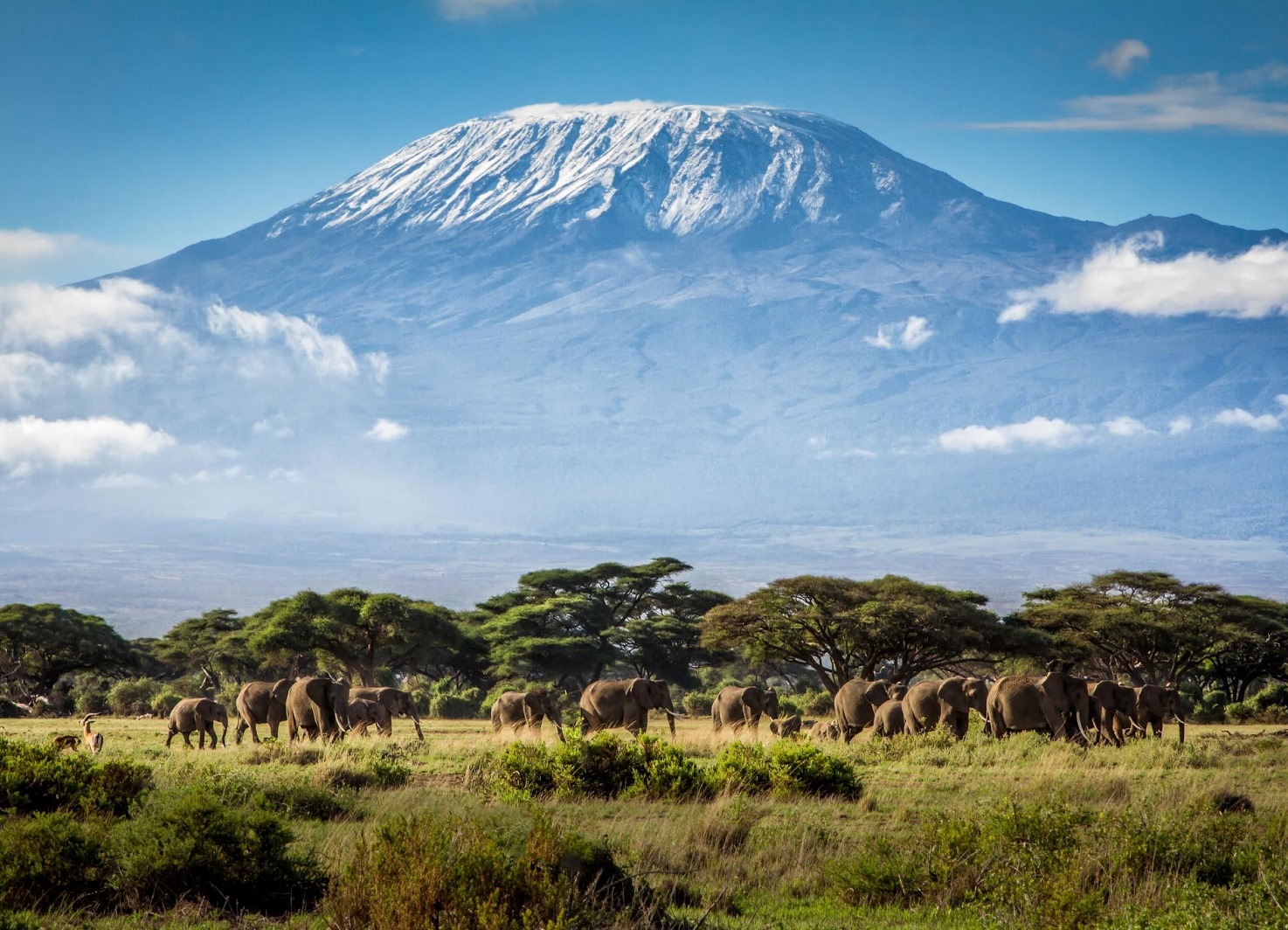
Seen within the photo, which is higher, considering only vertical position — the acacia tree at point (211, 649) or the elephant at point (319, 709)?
the elephant at point (319, 709)

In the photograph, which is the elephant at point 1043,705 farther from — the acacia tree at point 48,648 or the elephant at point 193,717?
the acacia tree at point 48,648

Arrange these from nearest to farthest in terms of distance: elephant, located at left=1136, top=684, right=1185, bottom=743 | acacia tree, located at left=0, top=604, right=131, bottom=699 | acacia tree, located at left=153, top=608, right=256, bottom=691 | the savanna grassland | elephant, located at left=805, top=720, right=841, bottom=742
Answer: the savanna grassland
elephant, located at left=1136, top=684, right=1185, bottom=743
elephant, located at left=805, top=720, right=841, bottom=742
acacia tree, located at left=153, top=608, right=256, bottom=691
acacia tree, located at left=0, top=604, right=131, bottom=699

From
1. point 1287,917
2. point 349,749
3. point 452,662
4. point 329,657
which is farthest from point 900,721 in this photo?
point 452,662

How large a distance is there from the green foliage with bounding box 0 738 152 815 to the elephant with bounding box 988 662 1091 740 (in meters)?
15.5

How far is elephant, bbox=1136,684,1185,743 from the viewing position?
25.6 meters

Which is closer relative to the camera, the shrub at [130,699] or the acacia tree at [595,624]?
the shrub at [130,699]

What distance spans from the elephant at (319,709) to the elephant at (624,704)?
4652 mm

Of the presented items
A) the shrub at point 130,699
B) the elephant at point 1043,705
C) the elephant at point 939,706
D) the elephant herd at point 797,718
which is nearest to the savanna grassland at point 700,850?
the elephant at point 1043,705

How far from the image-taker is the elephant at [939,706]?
2523 cm

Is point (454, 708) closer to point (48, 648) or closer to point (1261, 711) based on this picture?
point (48, 648)

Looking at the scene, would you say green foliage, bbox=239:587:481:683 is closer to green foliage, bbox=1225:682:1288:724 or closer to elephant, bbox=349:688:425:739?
elephant, bbox=349:688:425:739

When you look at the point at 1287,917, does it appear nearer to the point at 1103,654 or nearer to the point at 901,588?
the point at 901,588

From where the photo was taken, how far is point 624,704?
87.0ft

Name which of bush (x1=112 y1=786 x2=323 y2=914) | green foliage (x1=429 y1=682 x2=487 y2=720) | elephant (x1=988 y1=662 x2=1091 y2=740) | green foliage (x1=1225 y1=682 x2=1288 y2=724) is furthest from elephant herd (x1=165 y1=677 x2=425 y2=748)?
green foliage (x1=1225 y1=682 x2=1288 y2=724)
